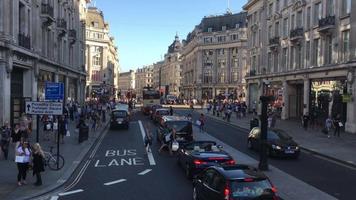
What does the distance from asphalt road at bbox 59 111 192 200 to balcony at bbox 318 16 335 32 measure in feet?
78.0

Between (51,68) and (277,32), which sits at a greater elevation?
(277,32)

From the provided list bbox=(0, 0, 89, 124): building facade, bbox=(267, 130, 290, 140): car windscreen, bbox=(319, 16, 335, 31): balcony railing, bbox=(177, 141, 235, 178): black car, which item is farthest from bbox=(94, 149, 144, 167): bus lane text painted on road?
bbox=(319, 16, 335, 31): balcony railing

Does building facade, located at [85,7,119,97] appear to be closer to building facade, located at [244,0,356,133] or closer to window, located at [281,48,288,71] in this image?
building facade, located at [244,0,356,133]

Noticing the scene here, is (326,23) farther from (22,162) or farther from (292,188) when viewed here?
(22,162)

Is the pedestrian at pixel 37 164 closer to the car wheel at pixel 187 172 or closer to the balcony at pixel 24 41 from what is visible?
the car wheel at pixel 187 172

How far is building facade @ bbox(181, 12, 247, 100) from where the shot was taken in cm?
12488

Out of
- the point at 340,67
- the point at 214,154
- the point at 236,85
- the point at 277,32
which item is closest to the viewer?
the point at 214,154

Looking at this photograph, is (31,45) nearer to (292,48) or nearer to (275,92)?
(292,48)

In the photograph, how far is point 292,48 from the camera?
5625 cm

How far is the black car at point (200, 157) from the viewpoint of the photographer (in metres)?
17.8

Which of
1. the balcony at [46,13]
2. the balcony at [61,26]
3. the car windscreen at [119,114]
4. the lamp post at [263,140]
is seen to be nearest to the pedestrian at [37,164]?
the lamp post at [263,140]

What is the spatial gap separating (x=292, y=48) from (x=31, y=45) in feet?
99.7

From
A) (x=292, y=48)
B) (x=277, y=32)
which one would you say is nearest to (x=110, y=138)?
(x=292, y=48)

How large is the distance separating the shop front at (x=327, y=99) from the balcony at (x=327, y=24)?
456 cm
